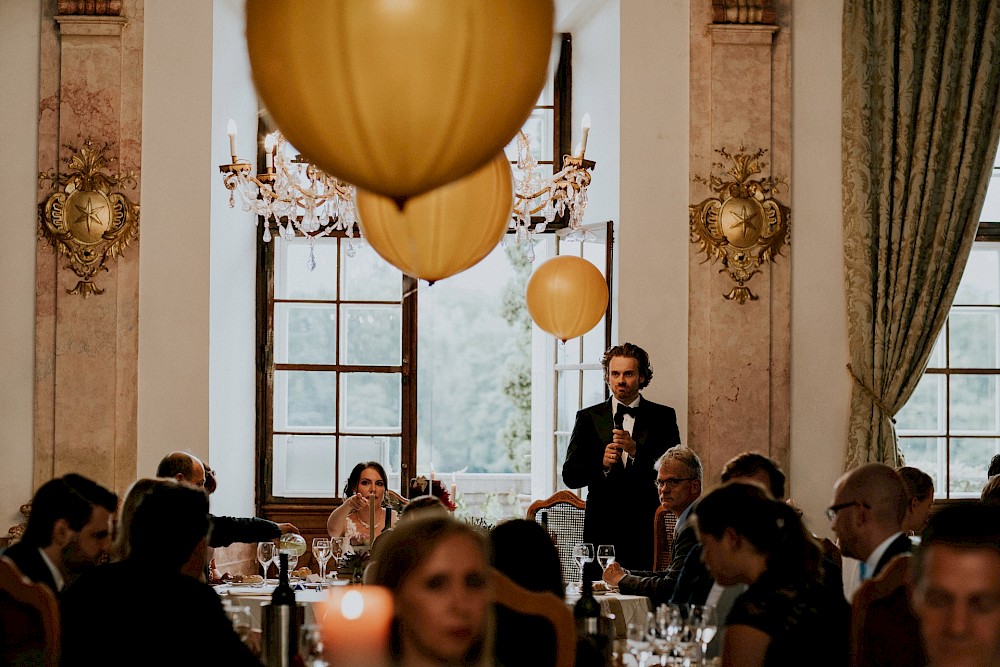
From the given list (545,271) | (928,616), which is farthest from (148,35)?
(928,616)

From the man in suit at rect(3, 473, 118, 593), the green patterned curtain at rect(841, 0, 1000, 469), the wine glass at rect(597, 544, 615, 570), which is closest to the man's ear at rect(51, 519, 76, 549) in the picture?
the man in suit at rect(3, 473, 118, 593)

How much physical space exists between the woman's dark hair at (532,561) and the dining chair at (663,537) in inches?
112

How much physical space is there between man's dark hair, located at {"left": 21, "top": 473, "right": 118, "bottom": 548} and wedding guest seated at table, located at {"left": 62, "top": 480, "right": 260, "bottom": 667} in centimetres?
89

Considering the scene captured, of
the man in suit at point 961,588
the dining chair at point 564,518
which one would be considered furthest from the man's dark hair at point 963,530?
the dining chair at point 564,518

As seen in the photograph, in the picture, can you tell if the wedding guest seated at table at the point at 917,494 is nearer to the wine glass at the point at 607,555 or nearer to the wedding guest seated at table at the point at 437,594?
the wine glass at the point at 607,555

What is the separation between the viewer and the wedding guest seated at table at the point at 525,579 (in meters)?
3.00

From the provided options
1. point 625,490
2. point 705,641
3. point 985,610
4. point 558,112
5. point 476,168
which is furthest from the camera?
point 558,112

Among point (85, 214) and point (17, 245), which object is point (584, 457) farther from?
point (17, 245)

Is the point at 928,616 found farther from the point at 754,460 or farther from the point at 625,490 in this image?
the point at 625,490

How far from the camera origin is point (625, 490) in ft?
20.5

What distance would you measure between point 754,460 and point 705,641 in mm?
1061

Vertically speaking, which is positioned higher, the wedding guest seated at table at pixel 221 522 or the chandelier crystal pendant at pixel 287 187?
the chandelier crystal pendant at pixel 287 187

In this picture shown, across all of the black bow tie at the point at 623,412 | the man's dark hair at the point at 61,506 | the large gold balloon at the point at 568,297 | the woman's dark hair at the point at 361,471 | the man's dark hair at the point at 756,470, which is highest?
the large gold balloon at the point at 568,297

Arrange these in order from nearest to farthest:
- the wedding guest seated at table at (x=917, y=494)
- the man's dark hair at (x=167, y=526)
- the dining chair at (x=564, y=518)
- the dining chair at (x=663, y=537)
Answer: the man's dark hair at (x=167, y=526)
the wedding guest seated at table at (x=917, y=494)
the dining chair at (x=663, y=537)
the dining chair at (x=564, y=518)
